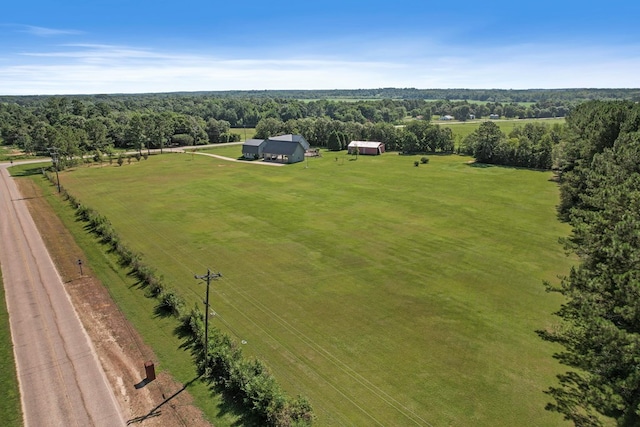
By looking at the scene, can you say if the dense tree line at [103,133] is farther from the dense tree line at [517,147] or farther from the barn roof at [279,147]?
the dense tree line at [517,147]

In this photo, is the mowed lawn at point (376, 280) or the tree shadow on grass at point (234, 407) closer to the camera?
the tree shadow on grass at point (234, 407)

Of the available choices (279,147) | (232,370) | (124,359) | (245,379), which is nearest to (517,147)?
(279,147)

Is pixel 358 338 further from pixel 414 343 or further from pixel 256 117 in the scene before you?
pixel 256 117

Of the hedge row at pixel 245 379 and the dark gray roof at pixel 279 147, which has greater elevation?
the dark gray roof at pixel 279 147

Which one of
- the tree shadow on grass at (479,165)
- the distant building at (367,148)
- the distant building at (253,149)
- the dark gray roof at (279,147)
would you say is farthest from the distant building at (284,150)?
the tree shadow on grass at (479,165)

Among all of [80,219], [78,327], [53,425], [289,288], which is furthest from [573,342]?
[80,219]

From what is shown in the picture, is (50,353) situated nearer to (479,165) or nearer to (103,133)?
(479,165)
